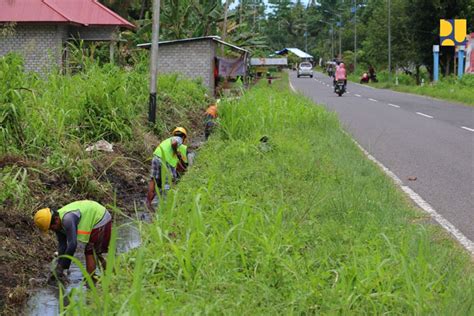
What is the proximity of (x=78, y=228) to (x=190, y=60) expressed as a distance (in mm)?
18296

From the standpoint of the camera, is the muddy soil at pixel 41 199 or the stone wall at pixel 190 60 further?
the stone wall at pixel 190 60

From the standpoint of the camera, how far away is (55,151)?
10.5m

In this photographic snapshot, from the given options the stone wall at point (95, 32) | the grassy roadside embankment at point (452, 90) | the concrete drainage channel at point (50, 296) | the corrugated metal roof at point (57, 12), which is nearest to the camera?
the concrete drainage channel at point (50, 296)

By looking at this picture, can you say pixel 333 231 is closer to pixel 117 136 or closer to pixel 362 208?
pixel 362 208

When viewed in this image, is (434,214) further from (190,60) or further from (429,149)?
(190,60)

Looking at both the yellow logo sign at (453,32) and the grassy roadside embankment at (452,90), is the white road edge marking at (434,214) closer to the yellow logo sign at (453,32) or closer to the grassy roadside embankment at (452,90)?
the grassy roadside embankment at (452,90)

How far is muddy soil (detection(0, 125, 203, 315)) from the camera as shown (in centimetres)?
714

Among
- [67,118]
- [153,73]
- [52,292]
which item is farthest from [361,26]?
[52,292]

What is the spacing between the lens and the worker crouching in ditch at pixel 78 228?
6.89 meters

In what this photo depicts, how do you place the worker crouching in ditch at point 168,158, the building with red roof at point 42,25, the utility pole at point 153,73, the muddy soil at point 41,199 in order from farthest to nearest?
the building with red roof at point 42,25 → the utility pole at point 153,73 → the worker crouching in ditch at point 168,158 → the muddy soil at point 41,199

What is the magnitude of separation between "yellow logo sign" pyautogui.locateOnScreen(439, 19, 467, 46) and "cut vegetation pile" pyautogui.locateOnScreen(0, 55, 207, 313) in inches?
1061

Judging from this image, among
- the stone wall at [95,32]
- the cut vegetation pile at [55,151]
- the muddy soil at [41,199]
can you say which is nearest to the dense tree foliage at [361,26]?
the stone wall at [95,32]

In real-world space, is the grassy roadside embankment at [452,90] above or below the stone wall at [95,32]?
below

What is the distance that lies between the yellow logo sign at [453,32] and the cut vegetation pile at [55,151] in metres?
27.0
